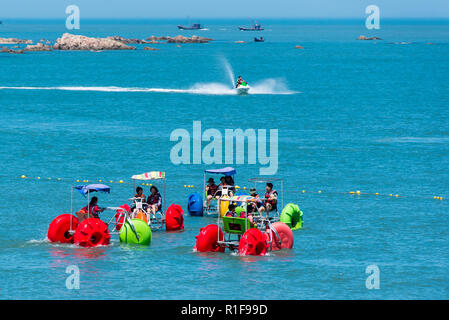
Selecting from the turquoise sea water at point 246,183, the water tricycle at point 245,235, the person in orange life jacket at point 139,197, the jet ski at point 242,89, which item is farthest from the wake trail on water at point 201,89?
the water tricycle at point 245,235

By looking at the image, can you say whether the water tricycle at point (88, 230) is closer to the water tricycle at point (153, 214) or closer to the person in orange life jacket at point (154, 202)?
the water tricycle at point (153, 214)

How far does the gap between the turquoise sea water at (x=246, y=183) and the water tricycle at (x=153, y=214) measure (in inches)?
31.2

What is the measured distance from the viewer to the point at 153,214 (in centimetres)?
3922

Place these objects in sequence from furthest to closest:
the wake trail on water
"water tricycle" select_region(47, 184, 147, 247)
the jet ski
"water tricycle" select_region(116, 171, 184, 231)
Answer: the wake trail on water
the jet ski
"water tricycle" select_region(116, 171, 184, 231)
"water tricycle" select_region(47, 184, 147, 247)

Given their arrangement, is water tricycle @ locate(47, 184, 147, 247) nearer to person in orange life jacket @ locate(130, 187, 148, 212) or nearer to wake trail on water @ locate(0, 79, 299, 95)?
person in orange life jacket @ locate(130, 187, 148, 212)

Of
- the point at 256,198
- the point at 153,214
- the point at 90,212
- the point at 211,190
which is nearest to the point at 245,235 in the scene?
the point at 256,198

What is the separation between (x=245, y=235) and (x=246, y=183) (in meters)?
20.7

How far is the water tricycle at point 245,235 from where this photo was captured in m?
34.4

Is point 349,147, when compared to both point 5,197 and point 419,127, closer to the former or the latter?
point 419,127

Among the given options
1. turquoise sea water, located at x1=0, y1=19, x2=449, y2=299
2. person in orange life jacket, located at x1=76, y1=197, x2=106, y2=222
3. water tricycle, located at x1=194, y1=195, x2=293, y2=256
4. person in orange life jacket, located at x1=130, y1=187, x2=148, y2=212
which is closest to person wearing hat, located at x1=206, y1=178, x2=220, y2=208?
turquoise sea water, located at x1=0, y1=19, x2=449, y2=299

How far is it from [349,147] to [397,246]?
1423 inches

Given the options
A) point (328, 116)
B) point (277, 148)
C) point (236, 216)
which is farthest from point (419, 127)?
point (236, 216)

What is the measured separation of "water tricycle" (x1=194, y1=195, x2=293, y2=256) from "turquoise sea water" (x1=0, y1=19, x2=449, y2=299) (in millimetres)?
530

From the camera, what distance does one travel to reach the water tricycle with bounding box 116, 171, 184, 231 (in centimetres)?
3864
